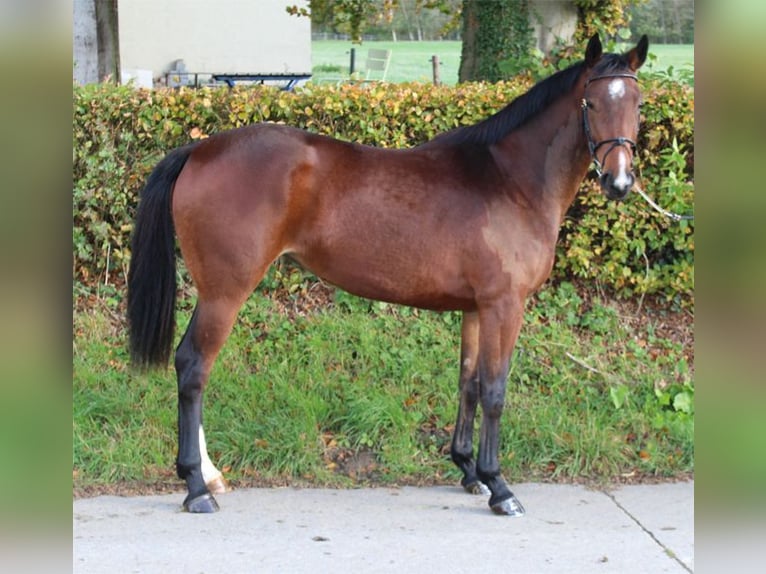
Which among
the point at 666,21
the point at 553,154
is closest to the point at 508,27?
the point at 553,154

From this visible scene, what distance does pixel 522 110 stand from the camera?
4.52 m

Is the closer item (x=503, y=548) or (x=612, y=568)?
(x=612, y=568)

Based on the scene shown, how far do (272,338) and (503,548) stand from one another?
2434 millimetres

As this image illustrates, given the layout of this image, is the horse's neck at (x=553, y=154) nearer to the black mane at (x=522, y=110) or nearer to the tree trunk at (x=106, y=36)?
the black mane at (x=522, y=110)

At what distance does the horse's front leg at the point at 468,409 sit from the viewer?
478cm

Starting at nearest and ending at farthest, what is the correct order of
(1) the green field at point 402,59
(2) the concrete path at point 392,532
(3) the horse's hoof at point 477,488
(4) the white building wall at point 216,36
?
(2) the concrete path at point 392,532 < (3) the horse's hoof at point 477,488 < (4) the white building wall at point 216,36 < (1) the green field at point 402,59

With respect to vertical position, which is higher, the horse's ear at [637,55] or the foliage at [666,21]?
the foliage at [666,21]

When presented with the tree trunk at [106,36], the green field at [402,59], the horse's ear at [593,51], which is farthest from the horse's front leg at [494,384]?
the green field at [402,59]

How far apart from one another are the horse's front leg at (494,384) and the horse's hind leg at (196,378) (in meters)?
1.22

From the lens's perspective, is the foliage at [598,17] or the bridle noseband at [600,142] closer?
the bridle noseband at [600,142]

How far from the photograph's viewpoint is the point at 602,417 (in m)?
5.31
